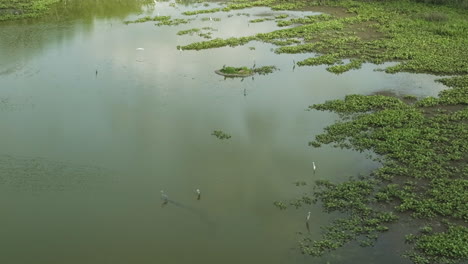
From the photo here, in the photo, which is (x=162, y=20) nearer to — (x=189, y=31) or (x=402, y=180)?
(x=189, y=31)

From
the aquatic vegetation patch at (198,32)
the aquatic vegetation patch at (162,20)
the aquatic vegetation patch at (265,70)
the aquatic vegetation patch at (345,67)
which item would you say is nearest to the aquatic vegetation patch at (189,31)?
the aquatic vegetation patch at (198,32)

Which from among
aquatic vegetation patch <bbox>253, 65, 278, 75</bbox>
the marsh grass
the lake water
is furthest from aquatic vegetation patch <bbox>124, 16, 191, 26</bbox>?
the marsh grass

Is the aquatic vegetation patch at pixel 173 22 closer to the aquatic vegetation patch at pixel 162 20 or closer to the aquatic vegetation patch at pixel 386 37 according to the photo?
the aquatic vegetation patch at pixel 162 20

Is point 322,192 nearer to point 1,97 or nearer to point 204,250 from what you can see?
point 204,250

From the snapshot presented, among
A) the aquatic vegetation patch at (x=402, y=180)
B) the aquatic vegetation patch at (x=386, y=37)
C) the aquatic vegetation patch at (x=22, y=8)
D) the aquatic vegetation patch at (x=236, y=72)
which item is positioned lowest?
the aquatic vegetation patch at (x=402, y=180)

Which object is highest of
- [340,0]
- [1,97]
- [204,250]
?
[340,0]

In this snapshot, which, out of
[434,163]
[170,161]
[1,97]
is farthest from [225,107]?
[1,97]

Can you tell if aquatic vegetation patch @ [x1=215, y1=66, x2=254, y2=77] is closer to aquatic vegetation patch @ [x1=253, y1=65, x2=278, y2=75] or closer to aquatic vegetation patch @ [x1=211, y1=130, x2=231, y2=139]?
aquatic vegetation patch @ [x1=253, y1=65, x2=278, y2=75]

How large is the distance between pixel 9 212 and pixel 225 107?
8.62 metres

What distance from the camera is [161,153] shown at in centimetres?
1422

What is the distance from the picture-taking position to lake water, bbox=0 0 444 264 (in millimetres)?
10539

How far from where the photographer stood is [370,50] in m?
23.2

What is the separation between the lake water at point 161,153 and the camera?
34.6 ft

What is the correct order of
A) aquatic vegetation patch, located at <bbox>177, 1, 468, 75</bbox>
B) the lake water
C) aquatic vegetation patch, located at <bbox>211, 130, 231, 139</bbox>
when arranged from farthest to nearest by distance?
1. aquatic vegetation patch, located at <bbox>177, 1, 468, 75</bbox>
2. aquatic vegetation patch, located at <bbox>211, 130, 231, 139</bbox>
3. the lake water
